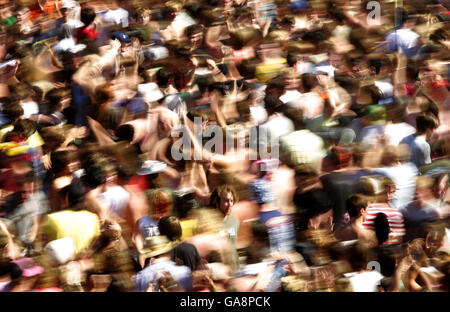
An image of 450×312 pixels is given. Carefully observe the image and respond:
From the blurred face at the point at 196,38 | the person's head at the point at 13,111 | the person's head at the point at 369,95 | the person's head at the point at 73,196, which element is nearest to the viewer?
the person's head at the point at 73,196

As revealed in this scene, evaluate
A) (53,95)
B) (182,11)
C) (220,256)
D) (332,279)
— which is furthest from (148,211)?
(182,11)

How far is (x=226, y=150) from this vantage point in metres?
6.56

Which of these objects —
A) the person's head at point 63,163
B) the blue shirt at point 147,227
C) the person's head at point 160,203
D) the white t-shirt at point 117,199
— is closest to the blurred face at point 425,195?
the person's head at point 160,203

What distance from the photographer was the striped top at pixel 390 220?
19.0 feet

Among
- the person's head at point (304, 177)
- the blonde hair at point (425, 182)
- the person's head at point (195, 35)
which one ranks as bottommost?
the blonde hair at point (425, 182)

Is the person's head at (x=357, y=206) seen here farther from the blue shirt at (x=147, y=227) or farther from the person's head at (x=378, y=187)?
the blue shirt at (x=147, y=227)

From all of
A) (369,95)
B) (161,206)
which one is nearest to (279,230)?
(161,206)

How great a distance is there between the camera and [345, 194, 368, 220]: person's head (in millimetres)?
5805

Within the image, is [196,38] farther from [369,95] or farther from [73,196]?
[73,196]

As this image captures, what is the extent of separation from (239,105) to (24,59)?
2.43 m

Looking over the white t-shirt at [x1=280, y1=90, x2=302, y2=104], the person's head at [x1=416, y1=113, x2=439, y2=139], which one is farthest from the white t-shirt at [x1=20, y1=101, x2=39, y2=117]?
the person's head at [x1=416, y1=113, x2=439, y2=139]

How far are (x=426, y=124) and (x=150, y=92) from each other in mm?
2406

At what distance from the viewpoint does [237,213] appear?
5.92 metres
